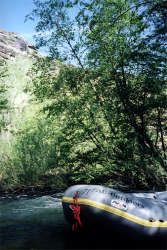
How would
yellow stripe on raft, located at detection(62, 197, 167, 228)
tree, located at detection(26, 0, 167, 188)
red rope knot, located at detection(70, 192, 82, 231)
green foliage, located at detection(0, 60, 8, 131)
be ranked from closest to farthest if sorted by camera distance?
yellow stripe on raft, located at detection(62, 197, 167, 228)
red rope knot, located at detection(70, 192, 82, 231)
tree, located at detection(26, 0, 167, 188)
green foliage, located at detection(0, 60, 8, 131)

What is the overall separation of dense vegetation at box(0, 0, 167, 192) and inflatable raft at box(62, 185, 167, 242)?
228cm

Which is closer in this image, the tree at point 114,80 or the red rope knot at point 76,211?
the red rope knot at point 76,211

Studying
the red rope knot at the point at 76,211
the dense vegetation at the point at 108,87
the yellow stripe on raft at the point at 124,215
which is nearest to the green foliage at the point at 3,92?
the dense vegetation at the point at 108,87

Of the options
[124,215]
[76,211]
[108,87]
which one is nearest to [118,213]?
[124,215]

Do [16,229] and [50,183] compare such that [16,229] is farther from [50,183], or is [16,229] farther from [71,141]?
[50,183]

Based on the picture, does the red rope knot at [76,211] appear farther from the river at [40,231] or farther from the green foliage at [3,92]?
the green foliage at [3,92]

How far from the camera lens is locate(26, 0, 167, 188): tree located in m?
6.65

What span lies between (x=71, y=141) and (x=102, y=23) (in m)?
3.41

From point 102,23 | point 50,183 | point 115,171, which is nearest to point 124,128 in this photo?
point 115,171

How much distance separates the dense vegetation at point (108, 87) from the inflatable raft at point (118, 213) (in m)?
2.28

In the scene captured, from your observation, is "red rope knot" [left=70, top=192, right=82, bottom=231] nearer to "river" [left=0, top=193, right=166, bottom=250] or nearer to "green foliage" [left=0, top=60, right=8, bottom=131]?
"river" [left=0, top=193, right=166, bottom=250]

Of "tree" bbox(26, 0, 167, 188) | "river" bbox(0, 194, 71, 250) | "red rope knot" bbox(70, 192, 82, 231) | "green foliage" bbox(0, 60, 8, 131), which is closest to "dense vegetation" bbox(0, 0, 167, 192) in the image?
"tree" bbox(26, 0, 167, 188)

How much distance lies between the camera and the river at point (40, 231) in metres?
4.38

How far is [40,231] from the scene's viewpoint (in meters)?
5.09
